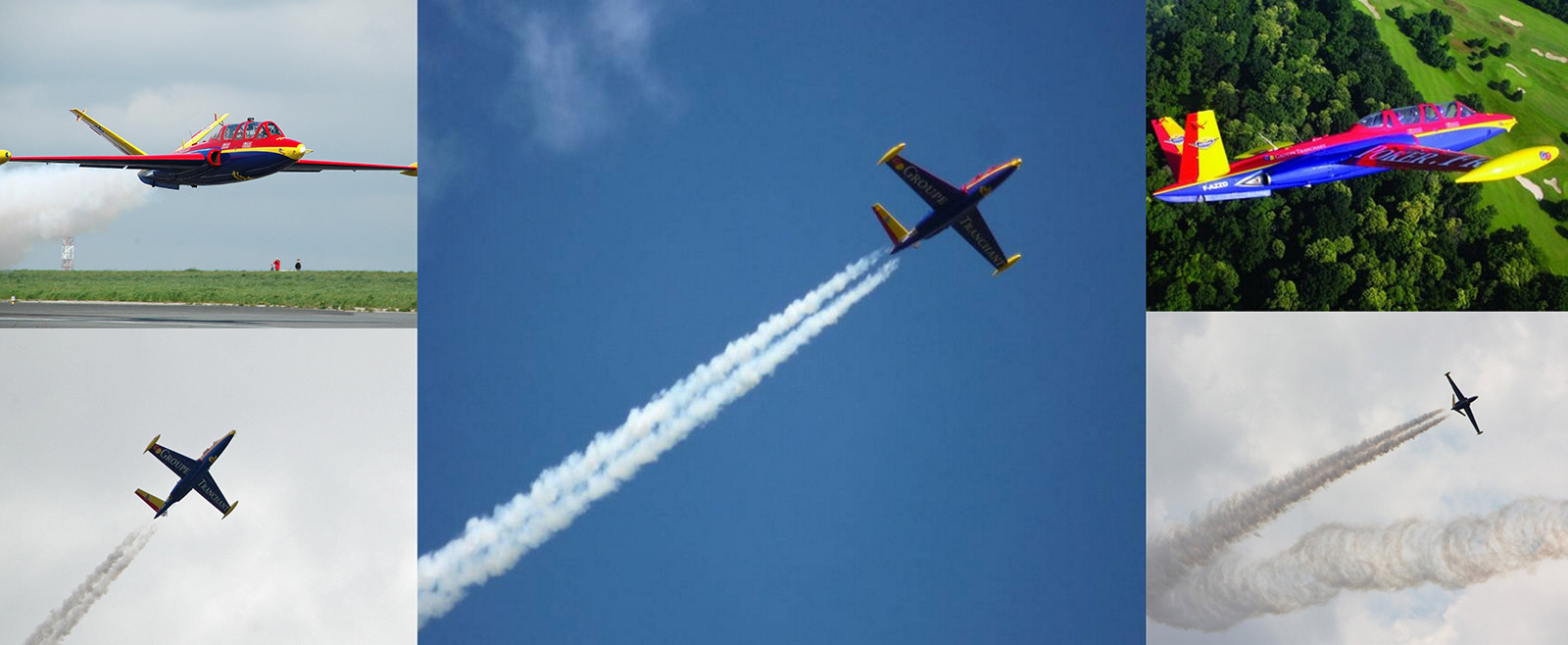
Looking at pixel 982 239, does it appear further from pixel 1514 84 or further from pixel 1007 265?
pixel 1514 84

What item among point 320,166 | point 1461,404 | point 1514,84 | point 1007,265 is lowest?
point 1461,404

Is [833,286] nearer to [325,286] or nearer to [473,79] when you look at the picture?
[473,79]

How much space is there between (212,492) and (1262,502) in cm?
716

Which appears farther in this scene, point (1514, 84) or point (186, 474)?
point (1514, 84)

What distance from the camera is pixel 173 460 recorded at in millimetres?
8125

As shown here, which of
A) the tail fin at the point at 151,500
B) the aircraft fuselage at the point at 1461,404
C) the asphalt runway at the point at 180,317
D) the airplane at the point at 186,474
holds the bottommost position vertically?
the tail fin at the point at 151,500

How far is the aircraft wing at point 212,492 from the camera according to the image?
8125 millimetres

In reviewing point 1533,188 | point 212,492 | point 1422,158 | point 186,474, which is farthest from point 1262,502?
point 186,474

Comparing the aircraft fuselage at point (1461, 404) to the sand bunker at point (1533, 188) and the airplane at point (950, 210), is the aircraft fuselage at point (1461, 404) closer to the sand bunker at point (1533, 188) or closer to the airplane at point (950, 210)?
the sand bunker at point (1533, 188)

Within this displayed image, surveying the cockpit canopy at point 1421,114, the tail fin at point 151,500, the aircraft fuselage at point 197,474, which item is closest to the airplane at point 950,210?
the cockpit canopy at point 1421,114

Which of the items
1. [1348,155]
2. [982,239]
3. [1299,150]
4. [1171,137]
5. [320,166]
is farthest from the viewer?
[1171,137]

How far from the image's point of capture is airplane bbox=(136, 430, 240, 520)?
809 cm

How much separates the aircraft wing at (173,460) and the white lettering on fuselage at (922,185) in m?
5.00

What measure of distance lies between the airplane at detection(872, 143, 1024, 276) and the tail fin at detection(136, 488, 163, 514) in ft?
16.5
